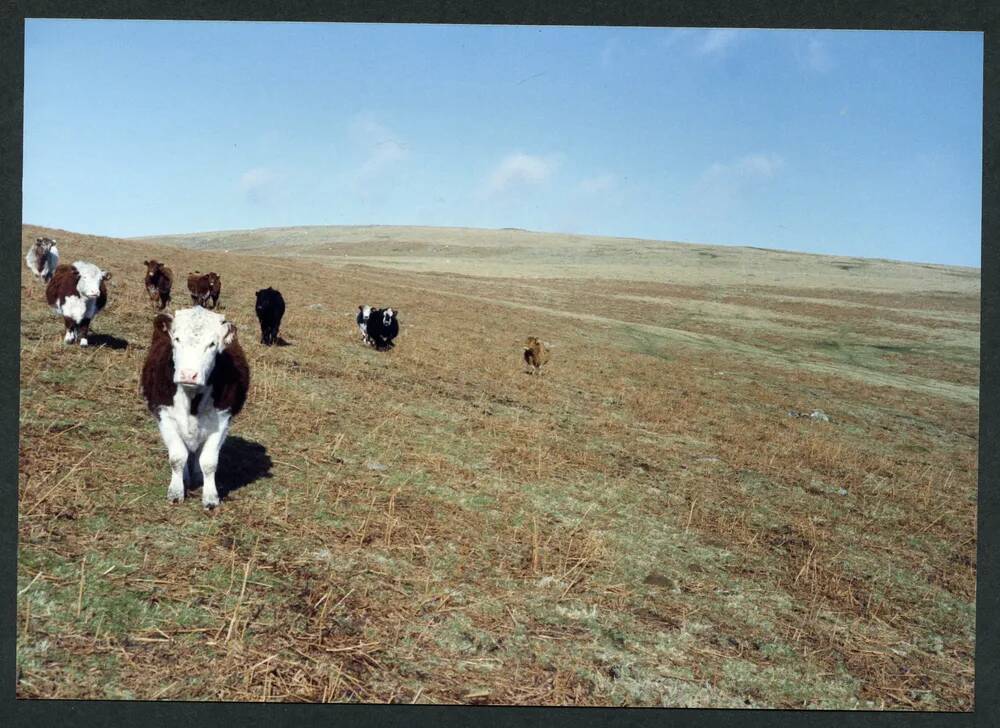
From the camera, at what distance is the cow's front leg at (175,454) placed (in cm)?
581

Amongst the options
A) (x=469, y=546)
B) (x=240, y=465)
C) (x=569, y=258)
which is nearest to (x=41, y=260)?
(x=240, y=465)

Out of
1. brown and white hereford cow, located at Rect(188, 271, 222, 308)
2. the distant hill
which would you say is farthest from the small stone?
the distant hill

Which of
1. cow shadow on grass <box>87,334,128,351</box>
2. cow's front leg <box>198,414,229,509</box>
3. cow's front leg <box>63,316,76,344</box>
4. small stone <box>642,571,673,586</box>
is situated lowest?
small stone <box>642,571,673,586</box>

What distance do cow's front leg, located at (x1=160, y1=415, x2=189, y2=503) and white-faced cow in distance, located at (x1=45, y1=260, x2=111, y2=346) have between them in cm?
506

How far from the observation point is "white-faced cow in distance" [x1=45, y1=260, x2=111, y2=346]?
9812mm

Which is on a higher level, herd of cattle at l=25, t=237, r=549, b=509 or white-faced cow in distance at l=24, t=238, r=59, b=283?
white-faced cow in distance at l=24, t=238, r=59, b=283

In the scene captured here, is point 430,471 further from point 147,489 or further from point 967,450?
point 967,450

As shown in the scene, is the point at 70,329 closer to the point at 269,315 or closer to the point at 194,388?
the point at 269,315

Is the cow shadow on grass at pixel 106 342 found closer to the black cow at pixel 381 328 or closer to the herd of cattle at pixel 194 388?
the herd of cattle at pixel 194 388

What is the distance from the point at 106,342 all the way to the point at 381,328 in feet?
22.7

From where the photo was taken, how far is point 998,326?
7223mm

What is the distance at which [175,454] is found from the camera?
19.0 ft

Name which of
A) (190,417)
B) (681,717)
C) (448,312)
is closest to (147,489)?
(190,417)

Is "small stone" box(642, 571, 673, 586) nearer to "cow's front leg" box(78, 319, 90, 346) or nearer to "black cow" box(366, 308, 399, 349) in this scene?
"cow's front leg" box(78, 319, 90, 346)
